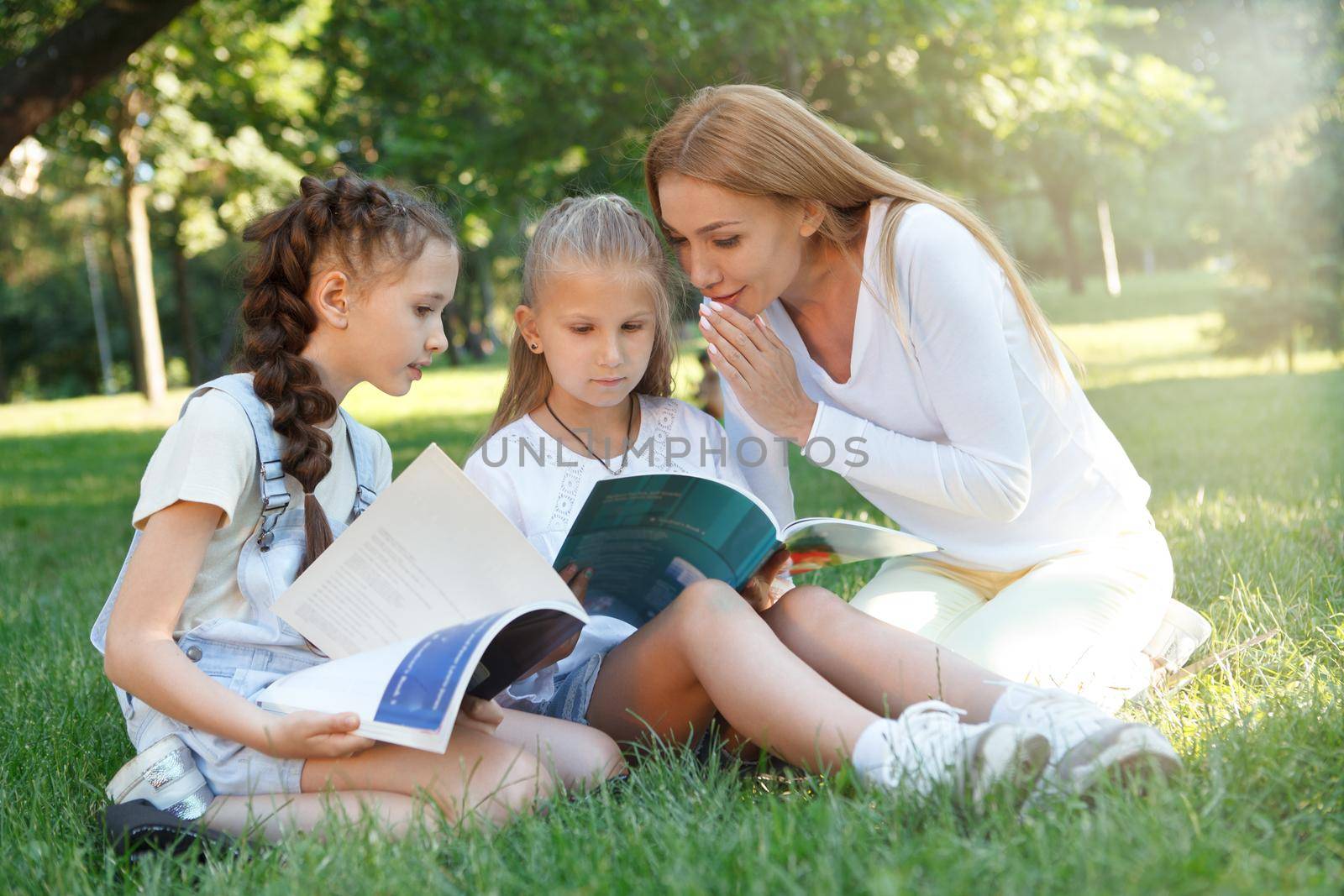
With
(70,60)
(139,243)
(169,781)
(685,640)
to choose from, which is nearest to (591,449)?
(685,640)

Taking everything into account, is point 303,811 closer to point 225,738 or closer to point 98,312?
point 225,738

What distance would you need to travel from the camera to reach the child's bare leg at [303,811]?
188cm

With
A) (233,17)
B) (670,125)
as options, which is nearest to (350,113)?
(233,17)

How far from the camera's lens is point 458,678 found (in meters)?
1.69

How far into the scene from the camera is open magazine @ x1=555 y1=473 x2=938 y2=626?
2.07 m

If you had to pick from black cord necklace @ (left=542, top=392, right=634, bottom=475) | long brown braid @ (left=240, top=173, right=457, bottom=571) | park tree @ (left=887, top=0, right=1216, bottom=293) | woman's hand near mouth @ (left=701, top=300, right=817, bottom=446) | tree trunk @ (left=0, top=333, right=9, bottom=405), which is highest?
park tree @ (left=887, top=0, right=1216, bottom=293)

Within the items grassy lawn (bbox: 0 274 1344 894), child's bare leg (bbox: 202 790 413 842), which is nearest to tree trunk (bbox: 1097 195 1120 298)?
grassy lawn (bbox: 0 274 1344 894)

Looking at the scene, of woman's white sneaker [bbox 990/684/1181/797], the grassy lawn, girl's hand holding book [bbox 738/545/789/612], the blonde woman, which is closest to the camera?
the grassy lawn

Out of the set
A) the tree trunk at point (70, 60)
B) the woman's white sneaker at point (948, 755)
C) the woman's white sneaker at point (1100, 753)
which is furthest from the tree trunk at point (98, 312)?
the woman's white sneaker at point (1100, 753)

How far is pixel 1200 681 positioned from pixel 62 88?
643 cm

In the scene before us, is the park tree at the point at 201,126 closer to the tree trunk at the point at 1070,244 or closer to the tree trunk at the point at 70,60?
the tree trunk at the point at 70,60

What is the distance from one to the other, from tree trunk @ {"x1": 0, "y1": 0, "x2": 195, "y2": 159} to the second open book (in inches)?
218

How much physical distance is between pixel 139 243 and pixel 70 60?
981 centimetres

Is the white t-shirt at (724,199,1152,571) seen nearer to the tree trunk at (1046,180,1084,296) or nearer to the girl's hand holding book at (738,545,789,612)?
the girl's hand holding book at (738,545,789,612)
